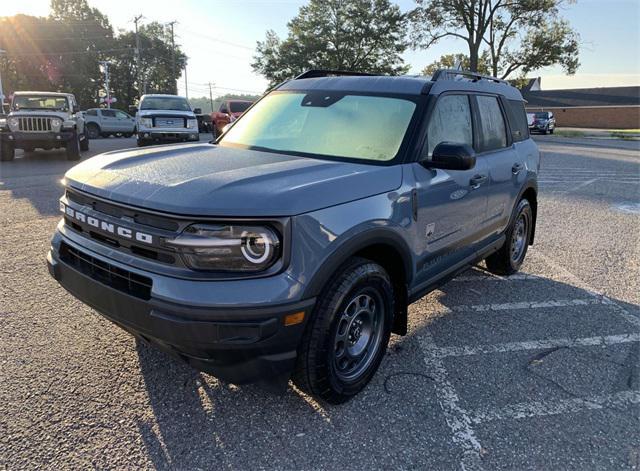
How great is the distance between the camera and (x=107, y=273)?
98.2 inches

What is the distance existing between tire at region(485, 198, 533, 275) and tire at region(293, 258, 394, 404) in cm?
239

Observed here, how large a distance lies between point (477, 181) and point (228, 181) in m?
2.19

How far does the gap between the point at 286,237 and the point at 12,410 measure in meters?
1.84

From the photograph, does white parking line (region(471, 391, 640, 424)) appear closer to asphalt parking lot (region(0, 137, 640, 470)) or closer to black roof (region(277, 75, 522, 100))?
asphalt parking lot (region(0, 137, 640, 470))

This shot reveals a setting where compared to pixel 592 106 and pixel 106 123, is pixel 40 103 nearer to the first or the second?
pixel 106 123

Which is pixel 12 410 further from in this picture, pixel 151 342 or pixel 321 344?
pixel 321 344

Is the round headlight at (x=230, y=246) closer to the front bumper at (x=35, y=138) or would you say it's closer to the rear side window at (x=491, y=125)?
the rear side window at (x=491, y=125)

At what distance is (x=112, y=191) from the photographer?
2.49 metres

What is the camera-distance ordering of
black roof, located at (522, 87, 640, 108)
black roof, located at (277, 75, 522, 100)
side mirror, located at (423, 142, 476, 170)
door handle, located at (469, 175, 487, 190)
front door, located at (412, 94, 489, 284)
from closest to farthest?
1. side mirror, located at (423, 142, 476, 170)
2. front door, located at (412, 94, 489, 284)
3. black roof, located at (277, 75, 522, 100)
4. door handle, located at (469, 175, 487, 190)
5. black roof, located at (522, 87, 640, 108)

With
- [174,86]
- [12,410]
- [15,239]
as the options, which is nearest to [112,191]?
[12,410]

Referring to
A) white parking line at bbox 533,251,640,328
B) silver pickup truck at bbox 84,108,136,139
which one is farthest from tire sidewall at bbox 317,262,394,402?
silver pickup truck at bbox 84,108,136,139

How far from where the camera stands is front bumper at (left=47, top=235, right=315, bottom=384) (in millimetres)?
2109

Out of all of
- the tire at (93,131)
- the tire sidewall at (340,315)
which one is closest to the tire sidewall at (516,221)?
the tire sidewall at (340,315)

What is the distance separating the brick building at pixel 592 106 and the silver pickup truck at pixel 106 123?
46.0m
